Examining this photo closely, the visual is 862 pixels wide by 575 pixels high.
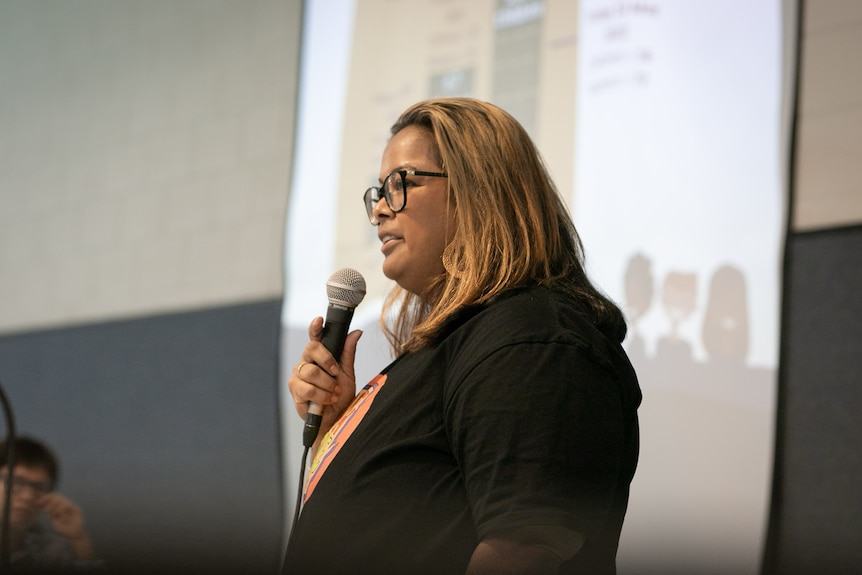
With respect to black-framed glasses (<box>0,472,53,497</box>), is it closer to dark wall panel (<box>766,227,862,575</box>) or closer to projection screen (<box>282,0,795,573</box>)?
projection screen (<box>282,0,795,573</box>)

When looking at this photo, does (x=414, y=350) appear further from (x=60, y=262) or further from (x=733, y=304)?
(x=60, y=262)

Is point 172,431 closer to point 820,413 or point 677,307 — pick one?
point 677,307

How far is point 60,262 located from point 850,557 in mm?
3103

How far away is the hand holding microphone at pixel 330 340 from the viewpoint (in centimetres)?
115

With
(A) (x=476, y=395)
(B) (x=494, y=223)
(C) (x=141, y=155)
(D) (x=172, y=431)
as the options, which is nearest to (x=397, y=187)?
(B) (x=494, y=223)

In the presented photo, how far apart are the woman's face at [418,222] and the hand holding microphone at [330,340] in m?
0.10

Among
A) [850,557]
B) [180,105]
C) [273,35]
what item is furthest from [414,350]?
[180,105]

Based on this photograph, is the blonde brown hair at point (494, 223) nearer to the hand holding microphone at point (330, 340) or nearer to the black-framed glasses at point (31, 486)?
the hand holding microphone at point (330, 340)

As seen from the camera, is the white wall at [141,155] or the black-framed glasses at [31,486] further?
the white wall at [141,155]

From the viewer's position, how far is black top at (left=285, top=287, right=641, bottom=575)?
82 centimetres

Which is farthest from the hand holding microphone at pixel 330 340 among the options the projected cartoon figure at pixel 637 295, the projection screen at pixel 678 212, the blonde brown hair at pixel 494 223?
the projected cartoon figure at pixel 637 295

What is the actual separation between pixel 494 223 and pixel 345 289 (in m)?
0.28

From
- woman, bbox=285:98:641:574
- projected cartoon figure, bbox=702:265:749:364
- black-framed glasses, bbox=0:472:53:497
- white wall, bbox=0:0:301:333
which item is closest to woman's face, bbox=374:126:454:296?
woman, bbox=285:98:641:574

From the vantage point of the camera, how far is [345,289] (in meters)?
1.23
